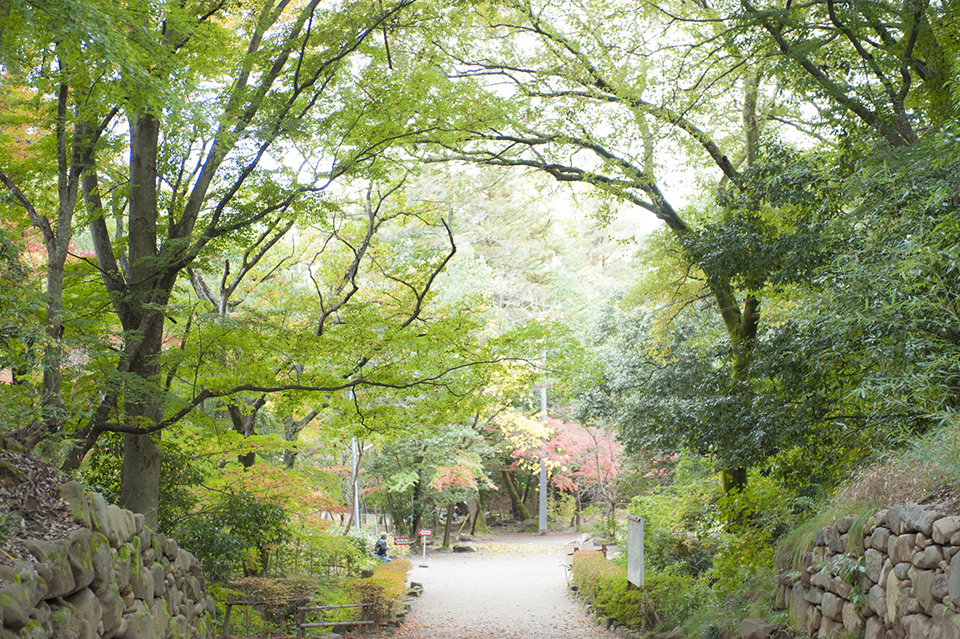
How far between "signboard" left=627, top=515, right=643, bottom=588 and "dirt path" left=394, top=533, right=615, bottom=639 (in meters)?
1.54

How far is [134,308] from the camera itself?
6625 mm

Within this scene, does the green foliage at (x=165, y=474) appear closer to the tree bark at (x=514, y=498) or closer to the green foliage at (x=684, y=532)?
the green foliage at (x=684, y=532)

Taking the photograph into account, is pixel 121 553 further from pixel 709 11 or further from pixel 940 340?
pixel 709 11

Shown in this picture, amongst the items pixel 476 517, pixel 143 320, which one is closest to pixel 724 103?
pixel 143 320

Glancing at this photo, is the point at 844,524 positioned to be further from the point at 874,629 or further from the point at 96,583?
the point at 96,583

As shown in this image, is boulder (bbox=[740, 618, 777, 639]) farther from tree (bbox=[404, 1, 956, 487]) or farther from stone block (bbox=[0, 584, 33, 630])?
stone block (bbox=[0, 584, 33, 630])

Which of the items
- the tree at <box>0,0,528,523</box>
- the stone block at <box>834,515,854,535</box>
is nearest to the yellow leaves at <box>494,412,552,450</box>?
the tree at <box>0,0,528,523</box>

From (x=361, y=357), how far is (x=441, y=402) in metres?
1.14

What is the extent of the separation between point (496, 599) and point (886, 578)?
1066 centimetres

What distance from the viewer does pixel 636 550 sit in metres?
8.88

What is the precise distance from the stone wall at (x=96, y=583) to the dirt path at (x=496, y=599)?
6.23 meters

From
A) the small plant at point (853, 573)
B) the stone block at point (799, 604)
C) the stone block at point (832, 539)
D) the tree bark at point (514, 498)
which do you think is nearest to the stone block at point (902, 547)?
the small plant at point (853, 573)

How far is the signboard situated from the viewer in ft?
28.9

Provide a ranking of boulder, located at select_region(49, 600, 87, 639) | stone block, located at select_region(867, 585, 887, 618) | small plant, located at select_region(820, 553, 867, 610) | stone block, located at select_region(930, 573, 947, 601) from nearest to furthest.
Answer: boulder, located at select_region(49, 600, 87, 639)
stone block, located at select_region(930, 573, 947, 601)
stone block, located at select_region(867, 585, 887, 618)
small plant, located at select_region(820, 553, 867, 610)
